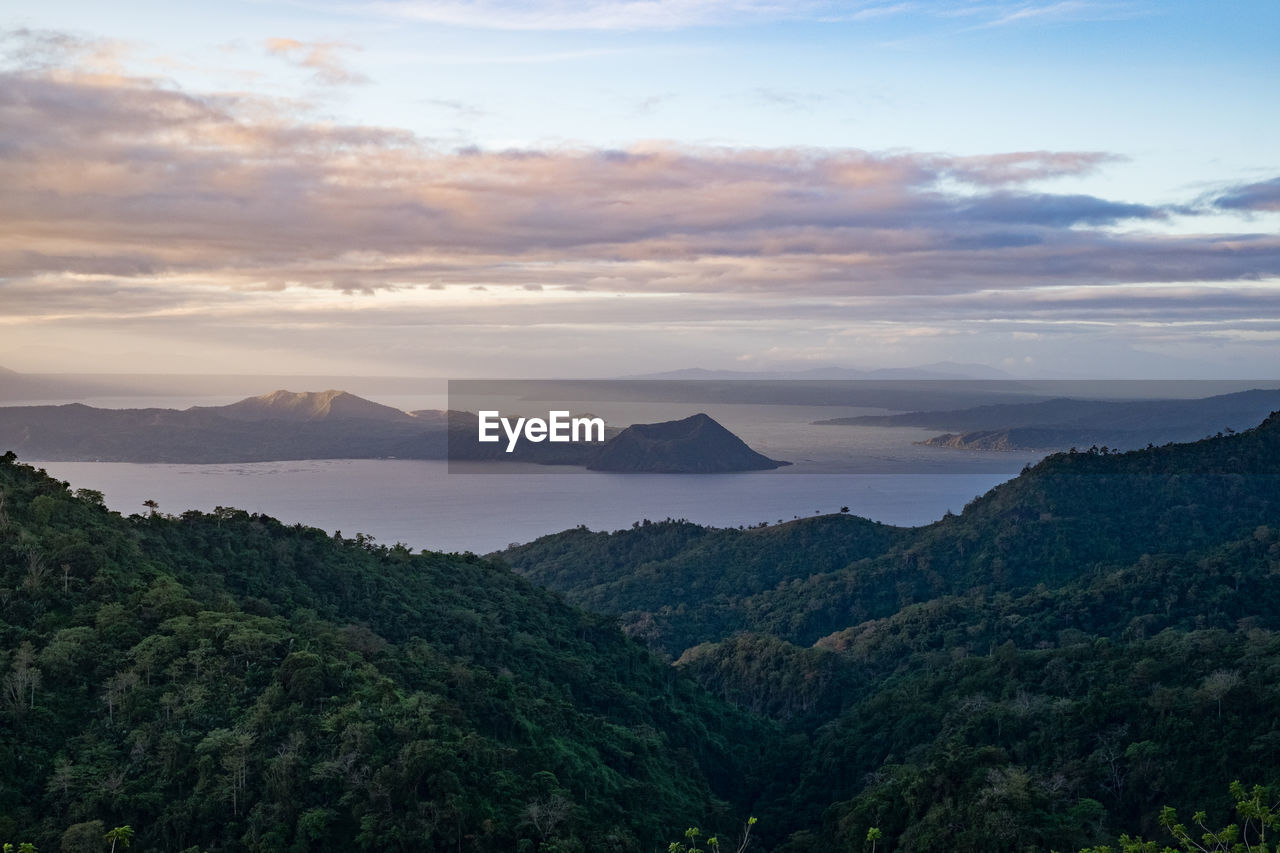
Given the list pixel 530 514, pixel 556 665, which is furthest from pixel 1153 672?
pixel 530 514

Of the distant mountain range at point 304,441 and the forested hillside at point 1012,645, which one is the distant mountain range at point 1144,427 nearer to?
the distant mountain range at point 304,441

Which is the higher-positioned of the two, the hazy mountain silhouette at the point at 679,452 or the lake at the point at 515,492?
the hazy mountain silhouette at the point at 679,452

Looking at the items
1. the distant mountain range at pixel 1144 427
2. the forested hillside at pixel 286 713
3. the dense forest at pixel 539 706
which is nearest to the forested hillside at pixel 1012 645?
the dense forest at pixel 539 706

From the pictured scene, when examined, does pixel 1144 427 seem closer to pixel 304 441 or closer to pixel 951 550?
pixel 951 550

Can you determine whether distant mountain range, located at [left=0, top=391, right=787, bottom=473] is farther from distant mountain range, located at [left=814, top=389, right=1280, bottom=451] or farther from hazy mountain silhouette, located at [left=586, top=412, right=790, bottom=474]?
distant mountain range, located at [left=814, top=389, right=1280, bottom=451]

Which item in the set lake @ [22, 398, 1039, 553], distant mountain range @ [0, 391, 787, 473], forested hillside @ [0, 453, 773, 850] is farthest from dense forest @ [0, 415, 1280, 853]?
distant mountain range @ [0, 391, 787, 473]

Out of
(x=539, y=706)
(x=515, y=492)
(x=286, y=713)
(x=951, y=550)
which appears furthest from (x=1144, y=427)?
(x=286, y=713)
